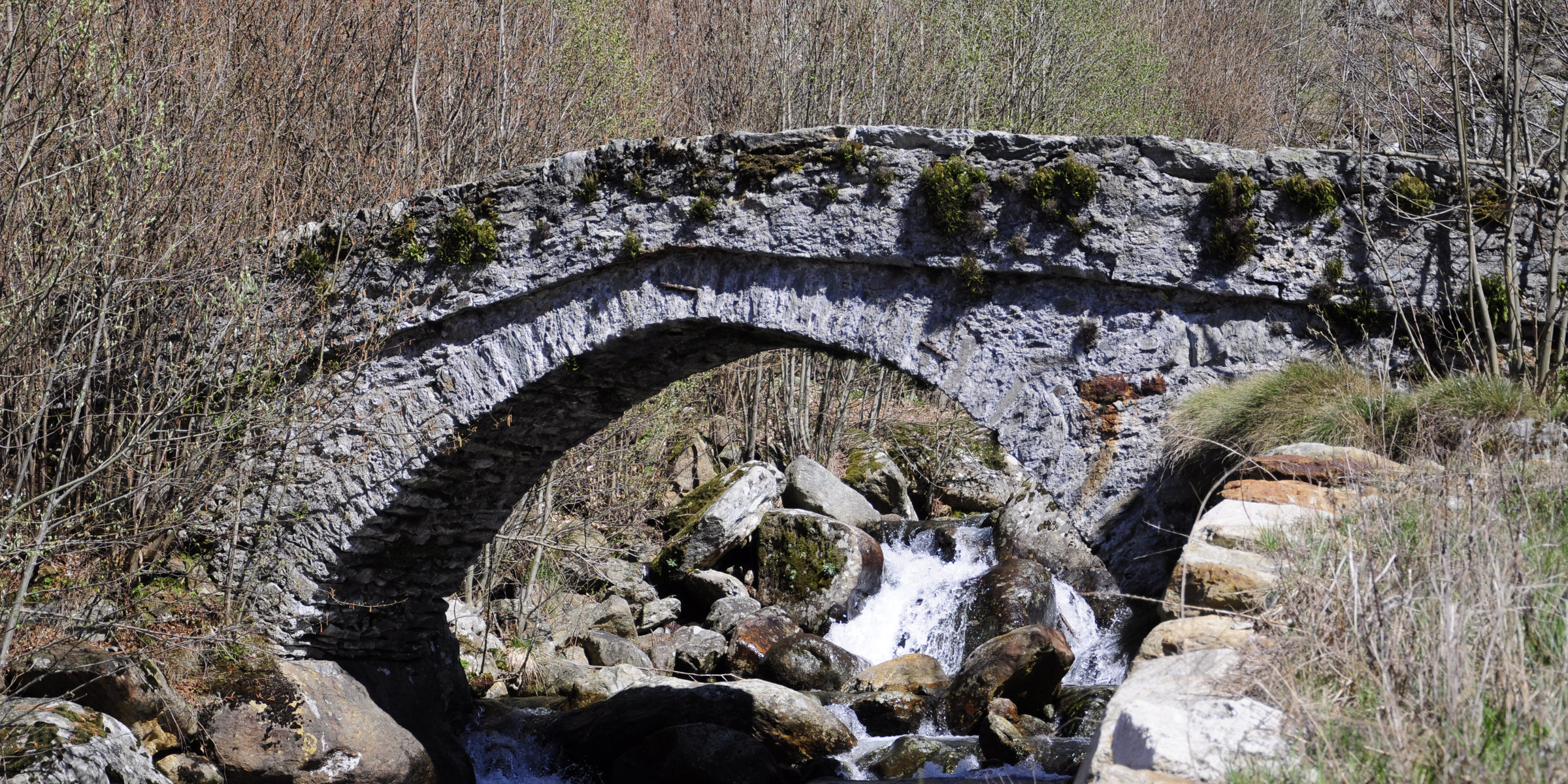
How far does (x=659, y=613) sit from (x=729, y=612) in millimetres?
679

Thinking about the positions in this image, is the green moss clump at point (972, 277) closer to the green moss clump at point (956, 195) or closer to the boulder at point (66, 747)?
the green moss clump at point (956, 195)

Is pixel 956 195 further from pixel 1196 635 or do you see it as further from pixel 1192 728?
pixel 1192 728

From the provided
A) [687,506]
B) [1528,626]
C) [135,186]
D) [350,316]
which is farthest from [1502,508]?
[687,506]

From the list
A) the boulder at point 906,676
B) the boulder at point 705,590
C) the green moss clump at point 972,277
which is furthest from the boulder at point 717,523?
the green moss clump at point 972,277

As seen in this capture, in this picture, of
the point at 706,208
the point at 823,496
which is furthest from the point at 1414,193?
the point at 823,496

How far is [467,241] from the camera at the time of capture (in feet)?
19.2

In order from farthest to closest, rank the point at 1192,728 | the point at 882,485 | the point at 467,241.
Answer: the point at 882,485, the point at 467,241, the point at 1192,728

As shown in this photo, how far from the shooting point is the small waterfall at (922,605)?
9.80 m

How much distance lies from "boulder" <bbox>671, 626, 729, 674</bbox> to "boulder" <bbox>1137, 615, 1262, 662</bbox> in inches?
264

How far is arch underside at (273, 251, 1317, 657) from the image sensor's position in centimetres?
475

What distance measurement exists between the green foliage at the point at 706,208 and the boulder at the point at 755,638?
494 cm

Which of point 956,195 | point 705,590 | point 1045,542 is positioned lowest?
point 705,590

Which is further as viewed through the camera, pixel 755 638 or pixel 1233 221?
pixel 755 638

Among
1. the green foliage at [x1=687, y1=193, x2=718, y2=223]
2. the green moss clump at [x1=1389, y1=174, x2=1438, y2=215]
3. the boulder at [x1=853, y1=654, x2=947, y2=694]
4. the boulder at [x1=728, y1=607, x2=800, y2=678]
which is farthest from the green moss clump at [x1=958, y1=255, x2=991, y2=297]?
the boulder at [x1=728, y1=607, x2=800, y2=678]
